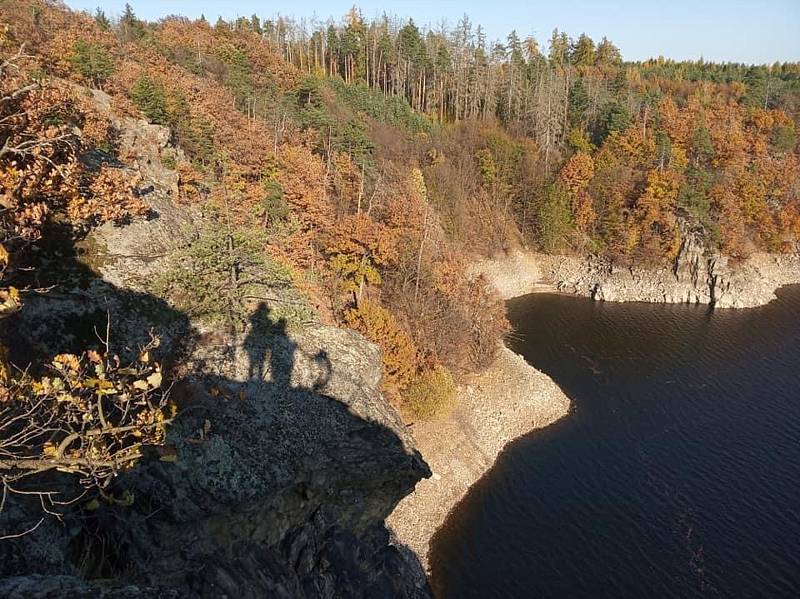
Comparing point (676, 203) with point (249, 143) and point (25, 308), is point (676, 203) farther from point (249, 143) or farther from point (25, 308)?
point (25, 308)

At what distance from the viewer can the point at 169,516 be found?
1191cm

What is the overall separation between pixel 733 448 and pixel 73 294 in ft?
124

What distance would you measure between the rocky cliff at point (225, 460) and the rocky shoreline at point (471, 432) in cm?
616

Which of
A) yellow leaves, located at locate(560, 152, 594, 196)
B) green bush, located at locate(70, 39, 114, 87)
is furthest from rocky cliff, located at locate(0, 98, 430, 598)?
yellow leaves, located at locate(560, 152, 594, 196)

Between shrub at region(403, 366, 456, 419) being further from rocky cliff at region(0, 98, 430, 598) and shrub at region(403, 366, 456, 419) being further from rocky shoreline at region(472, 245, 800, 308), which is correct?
rocky shoreline at region(472, 245, 800, 308)

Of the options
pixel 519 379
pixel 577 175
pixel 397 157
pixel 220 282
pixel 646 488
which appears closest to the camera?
pixel 220 282

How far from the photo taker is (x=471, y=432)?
33.5m

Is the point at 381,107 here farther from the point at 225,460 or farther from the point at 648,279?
the point at 225,460

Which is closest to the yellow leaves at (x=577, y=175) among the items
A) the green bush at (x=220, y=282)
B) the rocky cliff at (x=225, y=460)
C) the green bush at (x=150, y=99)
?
the green bush at (x=150, y=99)

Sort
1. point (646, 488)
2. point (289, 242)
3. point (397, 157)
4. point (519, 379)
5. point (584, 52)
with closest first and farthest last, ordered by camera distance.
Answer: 1. point (646, 488)
2. point (289, 242)
3. point (519, 379)
4. point (397, 157)
5. point (584, 52)

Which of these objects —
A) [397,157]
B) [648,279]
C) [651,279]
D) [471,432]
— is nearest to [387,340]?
[471,432]

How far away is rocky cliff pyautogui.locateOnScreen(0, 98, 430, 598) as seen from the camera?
10859 mm

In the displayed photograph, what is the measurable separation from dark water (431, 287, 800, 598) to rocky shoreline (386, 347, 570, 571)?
82cm

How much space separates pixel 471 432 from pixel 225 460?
2270cm
